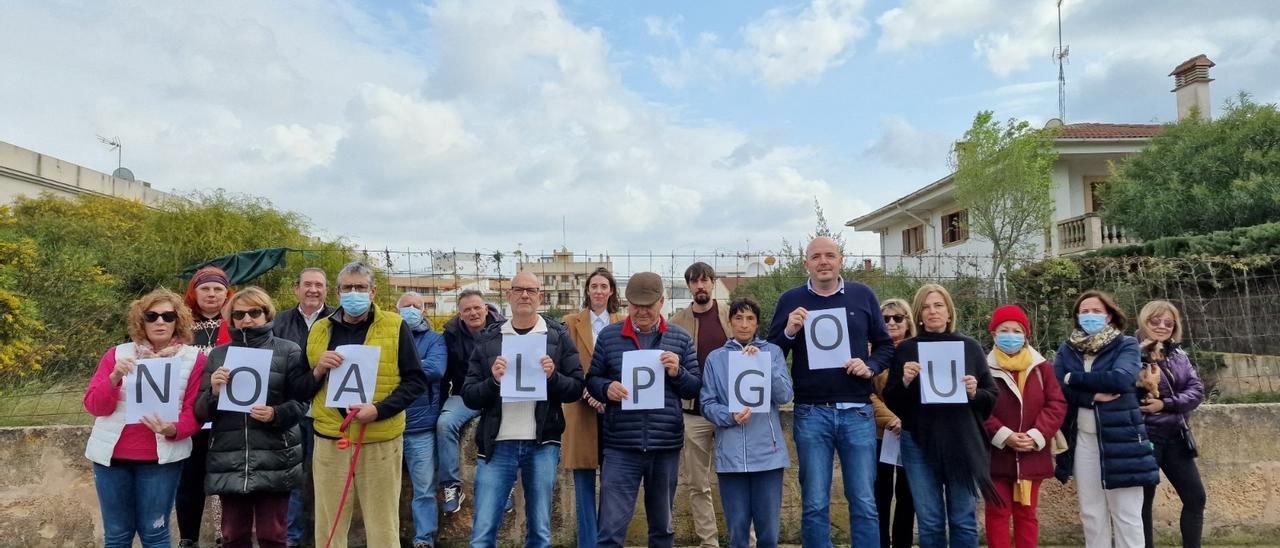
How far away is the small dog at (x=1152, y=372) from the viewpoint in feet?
17.0

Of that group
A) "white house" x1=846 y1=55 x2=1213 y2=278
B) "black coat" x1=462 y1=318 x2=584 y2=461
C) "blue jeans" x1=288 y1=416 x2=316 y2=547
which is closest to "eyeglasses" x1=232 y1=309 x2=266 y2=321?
"blue jeans" x1=288 y1=416 x2=316 y2=547

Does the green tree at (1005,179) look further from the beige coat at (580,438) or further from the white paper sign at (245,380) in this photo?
the white paper sign at (245,380)

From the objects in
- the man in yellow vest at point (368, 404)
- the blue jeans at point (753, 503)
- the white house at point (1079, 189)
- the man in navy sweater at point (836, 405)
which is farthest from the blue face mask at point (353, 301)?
the white house at point (1079, 189)

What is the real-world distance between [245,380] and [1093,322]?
5085 mm

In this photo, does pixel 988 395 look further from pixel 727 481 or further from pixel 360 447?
pixel 360 447

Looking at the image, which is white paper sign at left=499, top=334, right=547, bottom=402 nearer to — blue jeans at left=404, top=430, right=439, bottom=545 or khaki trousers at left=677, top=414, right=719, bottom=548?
blue jeans at left=404, top=430, right=439, bottom=545

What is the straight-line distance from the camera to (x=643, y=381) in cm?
488

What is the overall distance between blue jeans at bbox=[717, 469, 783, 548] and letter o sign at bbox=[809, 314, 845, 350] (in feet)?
2.62

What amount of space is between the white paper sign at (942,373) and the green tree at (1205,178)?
16050 mm

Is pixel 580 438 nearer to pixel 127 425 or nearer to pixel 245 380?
pixel 245 380

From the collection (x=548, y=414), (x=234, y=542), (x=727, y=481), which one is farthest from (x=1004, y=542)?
(x=234, y=542)

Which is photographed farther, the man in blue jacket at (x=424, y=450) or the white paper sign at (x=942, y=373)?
the man in blue jacket at (x=424, y=450)

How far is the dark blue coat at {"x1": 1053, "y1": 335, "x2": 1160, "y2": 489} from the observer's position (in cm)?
494

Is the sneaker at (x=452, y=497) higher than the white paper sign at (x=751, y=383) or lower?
lower
